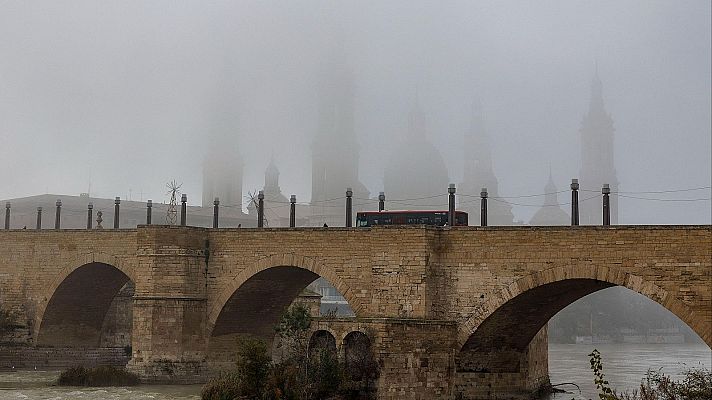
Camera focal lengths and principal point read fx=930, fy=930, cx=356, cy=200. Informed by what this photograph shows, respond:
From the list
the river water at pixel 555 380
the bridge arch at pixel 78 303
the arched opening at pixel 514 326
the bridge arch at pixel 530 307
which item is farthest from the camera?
the bridge arch at pixel 78 303

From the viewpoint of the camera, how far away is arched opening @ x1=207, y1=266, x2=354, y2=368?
33.2 metres

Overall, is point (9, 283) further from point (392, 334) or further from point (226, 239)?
point (392, 334)

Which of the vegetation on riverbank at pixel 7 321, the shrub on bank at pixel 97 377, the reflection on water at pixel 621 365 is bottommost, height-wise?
the reflection on water at pixel 621 365

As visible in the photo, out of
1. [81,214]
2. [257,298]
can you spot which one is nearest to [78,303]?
[257,298]

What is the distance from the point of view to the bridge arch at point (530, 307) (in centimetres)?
2381

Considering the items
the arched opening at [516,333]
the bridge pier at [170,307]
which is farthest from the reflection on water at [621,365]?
the bridge pier at [170,307]

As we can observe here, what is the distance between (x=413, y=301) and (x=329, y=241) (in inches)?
163

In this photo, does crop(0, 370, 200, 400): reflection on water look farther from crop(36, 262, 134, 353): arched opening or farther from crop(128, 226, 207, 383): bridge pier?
crop(36, 262, 134, 353): arched opening

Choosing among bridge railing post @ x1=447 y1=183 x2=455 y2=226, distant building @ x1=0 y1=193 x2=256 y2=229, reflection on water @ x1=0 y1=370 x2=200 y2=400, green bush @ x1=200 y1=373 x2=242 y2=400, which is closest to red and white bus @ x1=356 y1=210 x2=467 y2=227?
bridge railing post @ x1=447 y1=183 x2=455 y2=226

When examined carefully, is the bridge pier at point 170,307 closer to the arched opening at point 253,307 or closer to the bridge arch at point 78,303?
the arched opening at point 253,307

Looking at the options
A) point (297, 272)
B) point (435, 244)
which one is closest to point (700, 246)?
point (435, 244)

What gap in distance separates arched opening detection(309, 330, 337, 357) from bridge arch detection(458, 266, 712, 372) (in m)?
3.80

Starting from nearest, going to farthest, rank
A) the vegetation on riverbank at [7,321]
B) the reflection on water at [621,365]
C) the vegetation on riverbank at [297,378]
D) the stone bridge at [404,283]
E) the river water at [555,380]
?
the stone bridge at [404,283], the vegetation on riverbank at [297,378], the river water at [555,380], the reflection on water at [621,365], the vegetation on riverbank at [7,321]

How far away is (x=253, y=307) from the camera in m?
34.9
